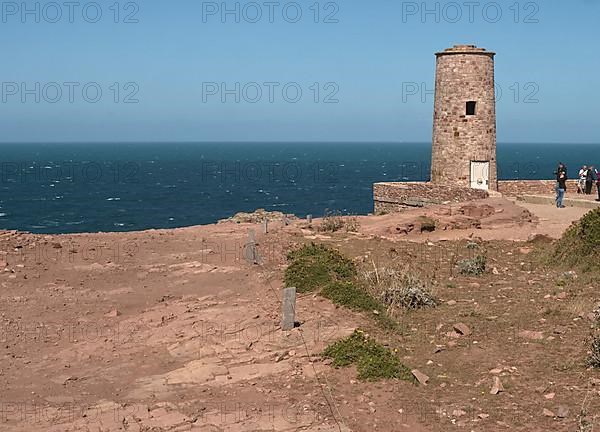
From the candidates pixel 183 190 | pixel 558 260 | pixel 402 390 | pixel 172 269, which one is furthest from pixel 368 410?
pixel 183 190

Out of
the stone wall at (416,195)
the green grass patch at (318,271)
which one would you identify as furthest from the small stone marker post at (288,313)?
the stone wall at (416,195)

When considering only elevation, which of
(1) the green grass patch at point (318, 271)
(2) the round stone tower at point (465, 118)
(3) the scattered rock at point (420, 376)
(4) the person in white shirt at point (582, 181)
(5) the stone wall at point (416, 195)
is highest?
(2) the round stone tower at point (465, 118)

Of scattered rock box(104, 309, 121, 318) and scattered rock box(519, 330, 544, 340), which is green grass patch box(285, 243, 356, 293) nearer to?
scattered rock box(104, 309, 121, 318)

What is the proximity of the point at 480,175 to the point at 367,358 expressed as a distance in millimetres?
22553

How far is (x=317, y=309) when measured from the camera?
43.8ft

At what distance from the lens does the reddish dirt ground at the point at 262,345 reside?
29.5ft

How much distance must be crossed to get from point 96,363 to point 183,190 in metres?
71.0

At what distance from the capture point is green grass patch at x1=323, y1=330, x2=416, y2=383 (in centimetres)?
989

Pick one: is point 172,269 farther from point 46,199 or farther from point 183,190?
point 183,190

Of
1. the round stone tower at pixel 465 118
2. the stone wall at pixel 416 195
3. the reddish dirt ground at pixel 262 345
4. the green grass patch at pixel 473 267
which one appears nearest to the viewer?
the reddish dirt ground at pixel 262 345

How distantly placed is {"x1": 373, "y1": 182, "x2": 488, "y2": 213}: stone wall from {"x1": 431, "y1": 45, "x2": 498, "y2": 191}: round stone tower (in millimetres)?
2052

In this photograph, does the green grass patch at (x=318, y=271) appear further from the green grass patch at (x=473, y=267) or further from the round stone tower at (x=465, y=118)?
the round stone tower at (x=465, y=118)

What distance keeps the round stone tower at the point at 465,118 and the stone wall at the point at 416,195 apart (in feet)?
6.73

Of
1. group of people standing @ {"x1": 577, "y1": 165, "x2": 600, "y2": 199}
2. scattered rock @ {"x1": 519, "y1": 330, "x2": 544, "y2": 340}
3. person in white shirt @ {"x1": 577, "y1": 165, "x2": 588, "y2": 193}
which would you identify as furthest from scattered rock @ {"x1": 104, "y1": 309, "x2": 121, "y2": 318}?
person in white shirt @ {"x1": 577, "y1": 165, "x2": 588, "y2": 193}
